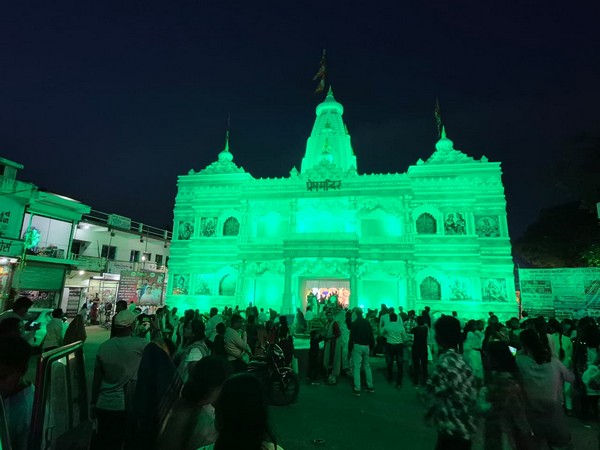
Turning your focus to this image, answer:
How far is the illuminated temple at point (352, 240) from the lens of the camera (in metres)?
24.3

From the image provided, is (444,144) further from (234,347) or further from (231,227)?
(234,347)

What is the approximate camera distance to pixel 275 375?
7.61 metres

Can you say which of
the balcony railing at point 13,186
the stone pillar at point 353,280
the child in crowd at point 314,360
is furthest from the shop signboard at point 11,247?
the stone pillar at point 353,280

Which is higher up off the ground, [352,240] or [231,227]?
[231,227]

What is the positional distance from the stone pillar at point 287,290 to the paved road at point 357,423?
49.4 feet

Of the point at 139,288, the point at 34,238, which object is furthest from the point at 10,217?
the point at 139,288

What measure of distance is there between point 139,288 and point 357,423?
2968 cm

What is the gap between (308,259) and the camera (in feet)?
83.7

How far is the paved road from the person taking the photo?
18.7 feet

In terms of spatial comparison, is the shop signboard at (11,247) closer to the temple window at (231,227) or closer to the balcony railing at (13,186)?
the balcony railing at (13,186)

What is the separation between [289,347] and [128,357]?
5.25 metres

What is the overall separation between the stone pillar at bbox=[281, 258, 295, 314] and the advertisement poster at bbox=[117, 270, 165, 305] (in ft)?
46.1

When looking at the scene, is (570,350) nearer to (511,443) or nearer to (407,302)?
(511,443)

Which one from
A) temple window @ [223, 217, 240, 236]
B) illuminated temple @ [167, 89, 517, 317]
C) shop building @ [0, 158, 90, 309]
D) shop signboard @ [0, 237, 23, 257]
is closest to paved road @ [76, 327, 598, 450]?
illuminated temple @ [167, 89, 517, 317]
